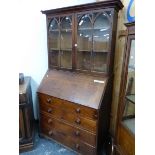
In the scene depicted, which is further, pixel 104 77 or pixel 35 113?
pixel 35 113

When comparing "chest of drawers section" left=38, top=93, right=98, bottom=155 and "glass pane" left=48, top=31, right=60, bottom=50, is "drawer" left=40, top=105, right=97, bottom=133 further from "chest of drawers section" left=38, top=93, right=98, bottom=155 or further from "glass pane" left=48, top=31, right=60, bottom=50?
"glass pane" left=48, top=31, right=60, bottom=50

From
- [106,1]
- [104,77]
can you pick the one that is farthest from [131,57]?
[106,1]

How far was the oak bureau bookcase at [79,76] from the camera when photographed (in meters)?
1.67

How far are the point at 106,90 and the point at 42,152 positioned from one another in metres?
1.13

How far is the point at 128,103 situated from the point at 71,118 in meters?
0.73

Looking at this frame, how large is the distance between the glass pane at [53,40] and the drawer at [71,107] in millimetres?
665

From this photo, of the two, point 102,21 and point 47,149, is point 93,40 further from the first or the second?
point 47,149

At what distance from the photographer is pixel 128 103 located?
4.62 feet

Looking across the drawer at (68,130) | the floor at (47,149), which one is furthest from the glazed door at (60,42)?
the floor at (47,149)

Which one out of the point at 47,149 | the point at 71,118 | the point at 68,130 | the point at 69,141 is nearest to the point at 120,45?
the point at 71,118

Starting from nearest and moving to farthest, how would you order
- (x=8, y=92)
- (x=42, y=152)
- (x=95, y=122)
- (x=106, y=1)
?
(x=8, y=92) < (x=106, y=1) < (x=95, y=122) < (x=42, y=152)
